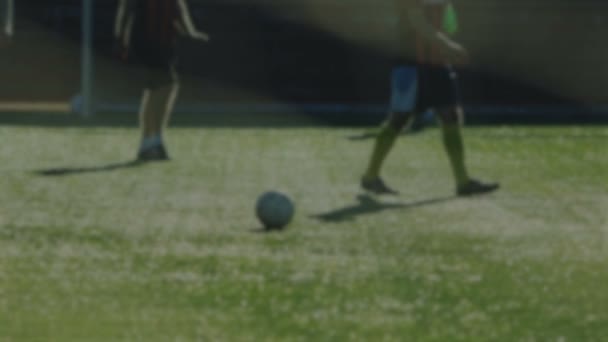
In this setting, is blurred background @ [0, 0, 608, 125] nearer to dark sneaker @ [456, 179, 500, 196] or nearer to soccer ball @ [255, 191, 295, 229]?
dark sneaker @ [456, 179, 500, 196]

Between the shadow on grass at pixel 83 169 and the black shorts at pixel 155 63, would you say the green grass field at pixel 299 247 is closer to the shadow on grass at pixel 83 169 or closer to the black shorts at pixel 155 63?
the shadow on grass at pixel 83 169

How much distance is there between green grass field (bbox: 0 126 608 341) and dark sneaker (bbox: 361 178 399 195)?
5.7 inches

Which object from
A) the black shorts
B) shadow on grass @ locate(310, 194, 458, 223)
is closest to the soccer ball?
shadow on grass @ locate(310, 194, 458, 223)

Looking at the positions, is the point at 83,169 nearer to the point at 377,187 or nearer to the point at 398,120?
the point at 377,187

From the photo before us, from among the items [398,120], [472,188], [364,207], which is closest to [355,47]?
[398,120]

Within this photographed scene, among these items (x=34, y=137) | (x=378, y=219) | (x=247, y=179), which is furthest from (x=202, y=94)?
(x=378, y=219)

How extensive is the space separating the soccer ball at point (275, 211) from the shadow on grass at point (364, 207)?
692 millimetres

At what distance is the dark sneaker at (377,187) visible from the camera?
14945 mm

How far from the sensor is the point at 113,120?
22.8 m

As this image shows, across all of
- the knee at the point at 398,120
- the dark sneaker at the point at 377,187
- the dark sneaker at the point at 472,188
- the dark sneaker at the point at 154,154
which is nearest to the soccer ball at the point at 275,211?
the dark sneaker at the point at 377,187

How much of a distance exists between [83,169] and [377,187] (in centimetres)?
286

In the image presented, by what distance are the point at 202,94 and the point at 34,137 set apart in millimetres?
7891

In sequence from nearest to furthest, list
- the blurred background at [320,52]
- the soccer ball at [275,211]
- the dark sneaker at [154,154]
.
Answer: the soccer ball at [275,211], the dark sneaker at [154,154], the blurred background at [320,52]

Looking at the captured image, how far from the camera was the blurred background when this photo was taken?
1093 inches
